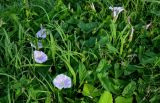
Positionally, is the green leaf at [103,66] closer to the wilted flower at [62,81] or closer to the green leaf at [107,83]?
the green leaf at [107,83]

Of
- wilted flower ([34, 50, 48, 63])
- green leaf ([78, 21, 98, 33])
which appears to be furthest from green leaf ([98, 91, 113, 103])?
green leaf ([78, 21, 98, 33])

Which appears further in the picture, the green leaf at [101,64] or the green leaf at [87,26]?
the green leaf at [87,26]

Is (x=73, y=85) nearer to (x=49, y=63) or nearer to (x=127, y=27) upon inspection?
(x=49, y=63)

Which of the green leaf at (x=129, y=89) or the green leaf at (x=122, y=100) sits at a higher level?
the green leaf at (x=129, y=89)

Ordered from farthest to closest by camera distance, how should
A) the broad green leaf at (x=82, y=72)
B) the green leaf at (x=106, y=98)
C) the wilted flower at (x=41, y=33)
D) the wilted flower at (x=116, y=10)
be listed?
the wilted flower at (x=116, y=10)
the wilted flower at (x=41, y=33)
the broad green leaf at (x=82, y=72)
the green leaf at (x=106, y=98)

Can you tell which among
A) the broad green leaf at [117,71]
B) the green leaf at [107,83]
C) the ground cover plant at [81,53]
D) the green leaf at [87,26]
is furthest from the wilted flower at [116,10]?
the green leaf at [107,83]

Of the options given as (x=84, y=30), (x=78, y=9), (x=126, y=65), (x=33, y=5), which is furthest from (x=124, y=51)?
(x=33, y=5)

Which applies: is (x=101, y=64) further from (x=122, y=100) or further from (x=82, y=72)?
(x=122, y=100)

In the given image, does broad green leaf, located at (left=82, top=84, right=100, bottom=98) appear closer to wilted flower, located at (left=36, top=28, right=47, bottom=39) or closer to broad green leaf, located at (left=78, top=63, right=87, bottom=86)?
broad green leaf, located at (left=78, top=63, right=87, bottom=86)
